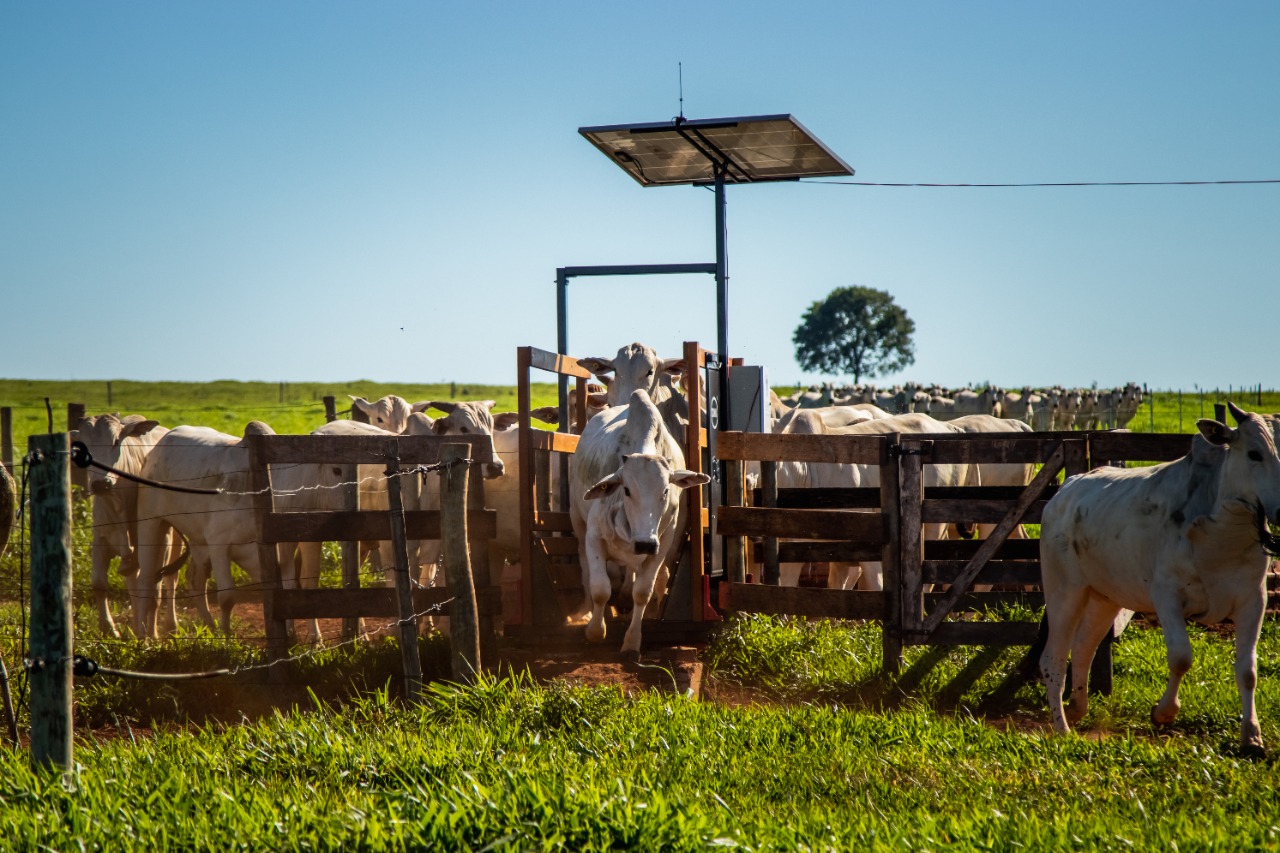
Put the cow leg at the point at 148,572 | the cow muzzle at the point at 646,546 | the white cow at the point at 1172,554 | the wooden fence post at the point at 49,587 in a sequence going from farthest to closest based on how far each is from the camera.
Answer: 1. the cow leg at the point at 148,572
2. the cow muzzle at the point at 646,546
3. the white cow at the point at 1172,554
4. the wooden fence post at the point at 49,587

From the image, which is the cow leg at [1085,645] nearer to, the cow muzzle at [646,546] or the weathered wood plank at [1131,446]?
the weathered wood plank at [1131,446]

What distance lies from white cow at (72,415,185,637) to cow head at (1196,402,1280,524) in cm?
886

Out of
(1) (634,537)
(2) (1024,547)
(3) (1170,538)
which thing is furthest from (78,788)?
(2) (1024,547)

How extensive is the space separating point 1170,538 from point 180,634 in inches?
334

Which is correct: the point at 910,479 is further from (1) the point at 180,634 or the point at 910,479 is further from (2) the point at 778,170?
(1) the point at 180,634

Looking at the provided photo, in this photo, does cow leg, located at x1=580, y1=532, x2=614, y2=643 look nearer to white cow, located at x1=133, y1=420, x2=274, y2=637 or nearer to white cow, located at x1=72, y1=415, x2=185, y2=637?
white cow, located at x1=133, y1=420, x2=274, y2=637

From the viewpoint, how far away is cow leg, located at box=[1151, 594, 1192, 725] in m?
7.45

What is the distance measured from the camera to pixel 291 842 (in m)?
4.50

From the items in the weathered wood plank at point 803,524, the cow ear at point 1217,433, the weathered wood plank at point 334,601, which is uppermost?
the cow ear at point 1217,433

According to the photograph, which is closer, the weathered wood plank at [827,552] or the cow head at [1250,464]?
the cow head at [1250,464]

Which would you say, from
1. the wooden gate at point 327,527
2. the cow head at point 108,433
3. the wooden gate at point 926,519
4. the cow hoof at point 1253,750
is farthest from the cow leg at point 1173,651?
the cow head at point 108,433

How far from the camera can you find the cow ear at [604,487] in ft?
33.3

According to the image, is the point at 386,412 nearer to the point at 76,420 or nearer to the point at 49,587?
the point at 76,420

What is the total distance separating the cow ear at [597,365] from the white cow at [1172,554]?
5539 mm
